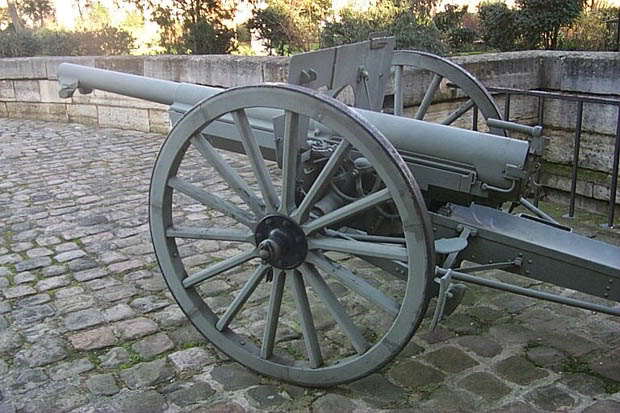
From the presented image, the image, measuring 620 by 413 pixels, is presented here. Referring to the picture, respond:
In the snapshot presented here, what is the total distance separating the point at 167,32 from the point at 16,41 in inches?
90.4

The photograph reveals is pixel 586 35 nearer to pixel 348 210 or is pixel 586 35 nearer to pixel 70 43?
pixel 70 43

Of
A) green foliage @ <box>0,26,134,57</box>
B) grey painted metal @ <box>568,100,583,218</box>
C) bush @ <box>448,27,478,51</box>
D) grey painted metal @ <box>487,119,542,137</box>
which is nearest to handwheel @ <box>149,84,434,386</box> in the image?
grey painted metal @ <box>487,119,542,137</box>

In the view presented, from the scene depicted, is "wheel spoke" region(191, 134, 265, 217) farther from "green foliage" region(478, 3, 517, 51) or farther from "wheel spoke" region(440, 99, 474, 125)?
"green foliage" region(478, 3, 517, 51)

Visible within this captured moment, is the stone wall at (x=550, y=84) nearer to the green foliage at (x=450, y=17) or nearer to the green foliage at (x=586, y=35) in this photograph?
the green foliage at (x=586, y=35)

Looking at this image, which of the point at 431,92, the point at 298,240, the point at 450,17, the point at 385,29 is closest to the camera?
the point at 298,240

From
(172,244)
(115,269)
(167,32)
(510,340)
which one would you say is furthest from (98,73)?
(167,32)

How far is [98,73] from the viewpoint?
4.24 m

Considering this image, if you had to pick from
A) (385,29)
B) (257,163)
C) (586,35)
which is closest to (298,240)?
(257,163)

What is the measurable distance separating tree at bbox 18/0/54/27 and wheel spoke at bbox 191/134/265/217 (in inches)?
657

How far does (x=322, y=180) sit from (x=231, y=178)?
519mm

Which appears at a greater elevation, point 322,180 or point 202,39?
point 202,39

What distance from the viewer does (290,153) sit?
274cm

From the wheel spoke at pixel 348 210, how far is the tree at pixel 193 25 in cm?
857

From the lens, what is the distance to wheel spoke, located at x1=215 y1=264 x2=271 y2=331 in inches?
117
